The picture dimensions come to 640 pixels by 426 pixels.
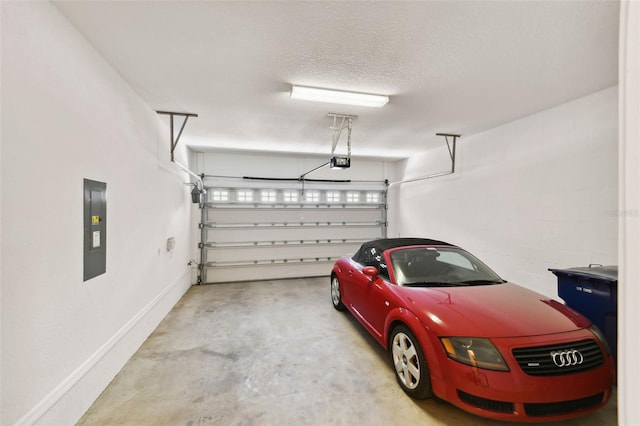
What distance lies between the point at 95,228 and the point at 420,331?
277 centimetres

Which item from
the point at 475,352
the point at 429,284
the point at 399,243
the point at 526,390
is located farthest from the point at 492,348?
the point at 399,243

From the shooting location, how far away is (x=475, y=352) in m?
1.94

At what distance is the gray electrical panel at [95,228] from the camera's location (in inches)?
85.5

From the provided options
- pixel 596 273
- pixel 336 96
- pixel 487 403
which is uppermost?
pixel 336 96

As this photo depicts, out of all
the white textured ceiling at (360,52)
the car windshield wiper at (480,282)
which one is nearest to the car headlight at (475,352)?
the car windshield wiper at (480,282)

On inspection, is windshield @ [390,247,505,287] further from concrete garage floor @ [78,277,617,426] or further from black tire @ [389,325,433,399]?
concrete garage floor @ [78,277,617,426]

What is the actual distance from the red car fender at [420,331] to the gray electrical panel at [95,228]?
102 inches

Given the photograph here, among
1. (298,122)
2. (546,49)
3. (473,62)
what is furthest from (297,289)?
(546,49)

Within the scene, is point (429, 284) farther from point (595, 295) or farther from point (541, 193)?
point (541, 193)

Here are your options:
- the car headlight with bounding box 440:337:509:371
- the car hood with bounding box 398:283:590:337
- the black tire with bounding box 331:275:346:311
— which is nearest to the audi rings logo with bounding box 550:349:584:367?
the car hood with bounding box 398:283:590:337

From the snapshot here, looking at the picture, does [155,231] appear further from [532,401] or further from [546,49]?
[546,49]
